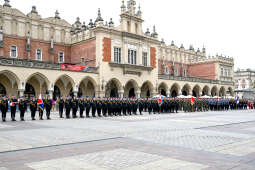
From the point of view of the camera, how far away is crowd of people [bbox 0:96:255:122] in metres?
16.9

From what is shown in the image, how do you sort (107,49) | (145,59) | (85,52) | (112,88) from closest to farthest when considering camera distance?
1. (107,49)
2. (85,52)
3. (112,88)
4. (145,59)

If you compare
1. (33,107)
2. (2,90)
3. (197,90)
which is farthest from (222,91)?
(33,107)

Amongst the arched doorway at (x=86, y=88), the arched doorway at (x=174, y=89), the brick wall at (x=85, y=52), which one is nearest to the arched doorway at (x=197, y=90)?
the arched doorway at (x=174, y=89)

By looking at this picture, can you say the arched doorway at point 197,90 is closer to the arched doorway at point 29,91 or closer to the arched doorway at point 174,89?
the arched doorway at point 174,89

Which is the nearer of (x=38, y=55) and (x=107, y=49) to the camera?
(x=107, y=49)

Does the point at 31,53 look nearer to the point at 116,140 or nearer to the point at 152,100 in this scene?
the point at 152,100

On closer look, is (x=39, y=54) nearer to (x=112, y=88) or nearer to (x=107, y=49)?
(x=107, y=49)

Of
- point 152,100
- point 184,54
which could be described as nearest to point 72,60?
point 152,100

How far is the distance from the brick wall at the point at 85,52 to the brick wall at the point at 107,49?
143cm

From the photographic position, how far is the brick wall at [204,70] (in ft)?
170

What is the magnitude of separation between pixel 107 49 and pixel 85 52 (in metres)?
3.70

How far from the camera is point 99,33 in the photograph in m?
32.9

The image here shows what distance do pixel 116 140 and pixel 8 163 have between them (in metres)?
4.00

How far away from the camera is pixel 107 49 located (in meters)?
33.6
